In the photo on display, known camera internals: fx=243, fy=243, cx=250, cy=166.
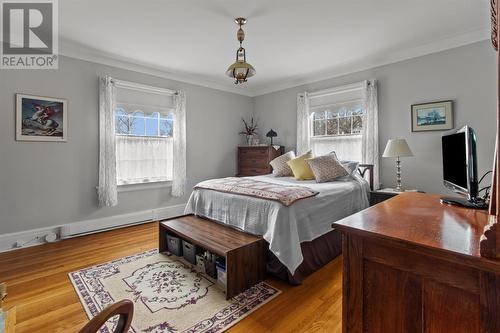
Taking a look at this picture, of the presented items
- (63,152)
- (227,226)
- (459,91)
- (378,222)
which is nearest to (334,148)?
(459,91)

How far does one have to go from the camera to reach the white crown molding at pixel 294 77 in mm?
3062

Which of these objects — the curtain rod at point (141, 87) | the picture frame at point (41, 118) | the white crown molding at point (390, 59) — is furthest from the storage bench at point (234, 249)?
the white crown molding at point (390, 59)

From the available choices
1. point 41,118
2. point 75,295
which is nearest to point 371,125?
point 75,295

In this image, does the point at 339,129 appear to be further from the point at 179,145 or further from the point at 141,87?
the point at 141,87

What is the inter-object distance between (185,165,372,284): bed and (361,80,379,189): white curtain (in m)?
0.91

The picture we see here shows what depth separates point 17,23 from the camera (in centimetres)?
266

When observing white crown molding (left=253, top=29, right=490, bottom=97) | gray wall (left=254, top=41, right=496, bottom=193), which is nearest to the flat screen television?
gray wall (left=254, top=41, right=496, bottom=193)

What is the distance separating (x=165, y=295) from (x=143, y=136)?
9.22ft

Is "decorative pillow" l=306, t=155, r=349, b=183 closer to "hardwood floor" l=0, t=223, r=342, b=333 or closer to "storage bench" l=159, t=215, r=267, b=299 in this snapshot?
"hardwood floor" l=0, t=223, r=342, b=333

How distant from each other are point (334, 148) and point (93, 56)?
4022 millimetres

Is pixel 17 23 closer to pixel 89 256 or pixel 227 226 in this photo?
pixel 89 256

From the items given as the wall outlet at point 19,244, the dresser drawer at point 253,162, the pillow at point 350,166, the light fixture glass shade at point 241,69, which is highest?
the light fixture glass shade at point 241,69

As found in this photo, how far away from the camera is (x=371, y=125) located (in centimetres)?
372

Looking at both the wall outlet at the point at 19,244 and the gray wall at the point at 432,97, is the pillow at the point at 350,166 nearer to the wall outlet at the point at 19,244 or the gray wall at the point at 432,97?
the gray wall at the point at 432,97
